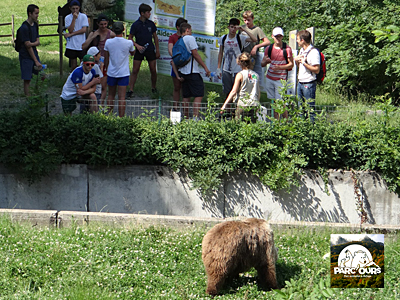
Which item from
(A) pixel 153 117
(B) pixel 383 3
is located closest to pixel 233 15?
(B) pixel 383 3

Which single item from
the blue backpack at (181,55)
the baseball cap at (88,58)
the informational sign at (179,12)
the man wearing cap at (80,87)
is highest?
the informational sign at (179,12)

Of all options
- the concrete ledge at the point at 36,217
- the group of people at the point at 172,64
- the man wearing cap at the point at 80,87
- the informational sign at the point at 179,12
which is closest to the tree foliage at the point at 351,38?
the group of people at the point at 172,64

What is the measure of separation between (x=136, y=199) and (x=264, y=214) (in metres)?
2.13

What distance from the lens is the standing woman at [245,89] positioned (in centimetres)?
917

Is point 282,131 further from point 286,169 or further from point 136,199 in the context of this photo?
point 136,199

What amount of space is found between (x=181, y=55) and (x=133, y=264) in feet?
17.5

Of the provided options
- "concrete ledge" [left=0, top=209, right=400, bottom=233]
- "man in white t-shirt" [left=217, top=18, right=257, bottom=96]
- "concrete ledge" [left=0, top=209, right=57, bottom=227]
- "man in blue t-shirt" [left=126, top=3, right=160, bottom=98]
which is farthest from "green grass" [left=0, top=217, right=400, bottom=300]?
"man in blue t-shirt" [left=126, top=3, right=160, bottom=98]

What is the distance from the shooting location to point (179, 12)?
41.9 feet

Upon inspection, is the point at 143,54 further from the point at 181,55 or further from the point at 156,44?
the point at 181,55

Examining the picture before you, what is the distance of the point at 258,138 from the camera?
8578 mm

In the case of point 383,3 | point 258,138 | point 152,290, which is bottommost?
point 152,290

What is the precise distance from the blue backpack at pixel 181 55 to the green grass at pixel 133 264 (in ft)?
14.4

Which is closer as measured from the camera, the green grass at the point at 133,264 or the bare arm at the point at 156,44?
the green grass at the point at 133,264
